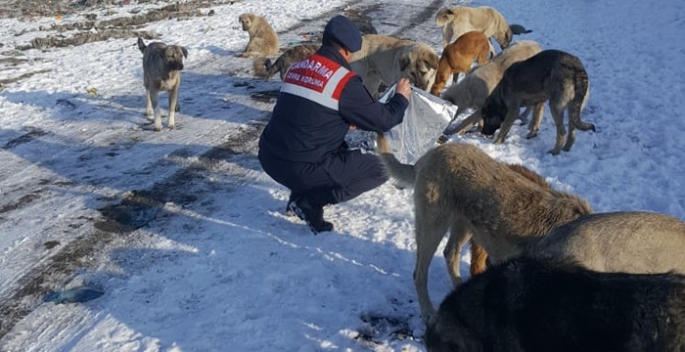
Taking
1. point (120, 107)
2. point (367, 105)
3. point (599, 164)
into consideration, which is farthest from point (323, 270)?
point (120, 107)

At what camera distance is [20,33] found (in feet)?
58.4

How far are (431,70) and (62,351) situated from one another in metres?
6.79

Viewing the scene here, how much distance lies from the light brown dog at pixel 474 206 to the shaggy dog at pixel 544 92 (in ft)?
12.2

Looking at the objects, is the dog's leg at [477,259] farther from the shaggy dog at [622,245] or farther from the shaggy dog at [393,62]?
the shaggy dog at [393,62]

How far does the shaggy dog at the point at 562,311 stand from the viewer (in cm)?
238

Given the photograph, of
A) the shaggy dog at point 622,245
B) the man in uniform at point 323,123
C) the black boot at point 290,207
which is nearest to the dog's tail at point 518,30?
the man in uniform at point 323,123

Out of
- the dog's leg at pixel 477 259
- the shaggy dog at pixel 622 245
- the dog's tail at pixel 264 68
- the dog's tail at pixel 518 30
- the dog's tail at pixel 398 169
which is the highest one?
the shaggy dog at pixel 622 245

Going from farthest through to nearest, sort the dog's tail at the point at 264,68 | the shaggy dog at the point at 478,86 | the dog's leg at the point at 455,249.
Result: the dog's tail at the point at 264,68 < the shaggy dog at the point at 478,86 < the dog's leg at the point at 455,249

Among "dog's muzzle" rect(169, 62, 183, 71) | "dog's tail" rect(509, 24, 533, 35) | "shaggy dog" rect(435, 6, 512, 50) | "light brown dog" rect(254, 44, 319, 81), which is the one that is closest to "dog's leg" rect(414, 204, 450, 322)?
"dog's muzzle" rect(169, 62, 183, 71)

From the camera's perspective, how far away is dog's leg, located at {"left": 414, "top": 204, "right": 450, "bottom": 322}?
187 inches

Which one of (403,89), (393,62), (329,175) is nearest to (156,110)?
(393,62)

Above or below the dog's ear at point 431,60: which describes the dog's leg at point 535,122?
below

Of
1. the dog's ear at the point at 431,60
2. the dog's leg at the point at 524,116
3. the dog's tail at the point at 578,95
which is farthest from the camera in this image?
the dog's leg at the point at 524,116

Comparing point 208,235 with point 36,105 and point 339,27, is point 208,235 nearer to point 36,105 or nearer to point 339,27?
point 339,27
